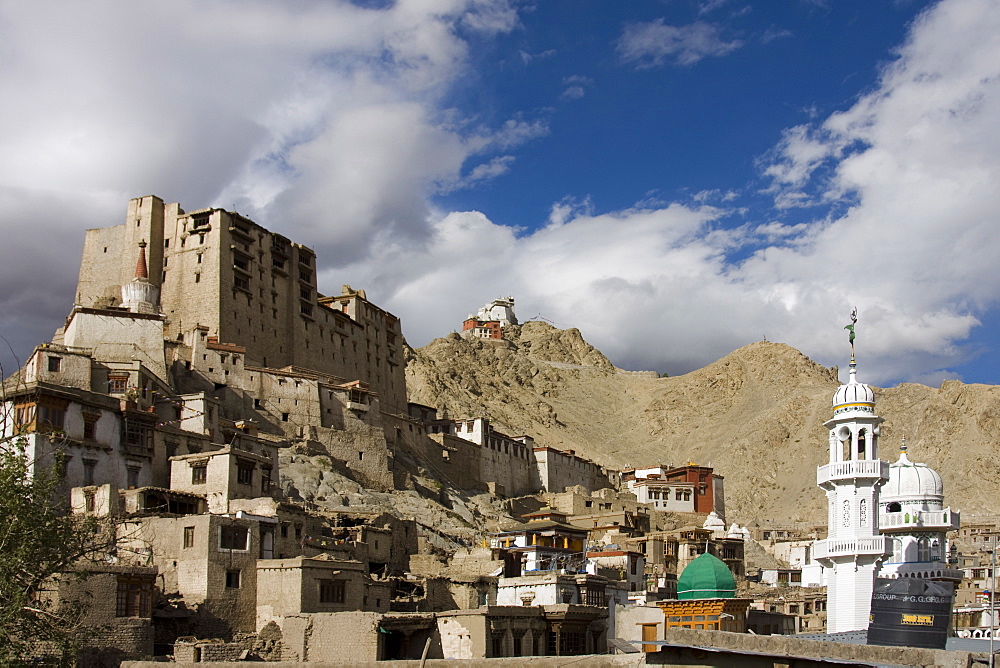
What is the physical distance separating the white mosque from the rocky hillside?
61790 millimetres

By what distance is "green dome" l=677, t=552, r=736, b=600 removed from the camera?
4134cm

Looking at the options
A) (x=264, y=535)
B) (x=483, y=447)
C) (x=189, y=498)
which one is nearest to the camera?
(x=264, y=535)

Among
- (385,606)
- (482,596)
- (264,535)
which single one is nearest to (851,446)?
(482,596)

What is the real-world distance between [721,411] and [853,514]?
11071 centimetres

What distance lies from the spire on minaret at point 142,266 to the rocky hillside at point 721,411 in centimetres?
5514

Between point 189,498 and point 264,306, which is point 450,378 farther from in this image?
point 189,498

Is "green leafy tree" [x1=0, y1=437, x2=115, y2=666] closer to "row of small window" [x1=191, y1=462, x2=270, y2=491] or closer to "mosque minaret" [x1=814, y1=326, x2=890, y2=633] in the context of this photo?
"row of small window" [x1=191, y1=462, x2=270, y2=491]

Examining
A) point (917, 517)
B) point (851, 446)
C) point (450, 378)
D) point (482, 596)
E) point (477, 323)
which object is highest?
point (477, 323)

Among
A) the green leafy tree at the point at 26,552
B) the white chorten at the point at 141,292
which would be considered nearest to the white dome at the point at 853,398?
the green leafy tree at the point at 26,552

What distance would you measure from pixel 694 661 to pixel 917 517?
36.6m

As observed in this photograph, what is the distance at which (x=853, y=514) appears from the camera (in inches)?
1784

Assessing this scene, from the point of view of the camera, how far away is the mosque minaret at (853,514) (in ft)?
145

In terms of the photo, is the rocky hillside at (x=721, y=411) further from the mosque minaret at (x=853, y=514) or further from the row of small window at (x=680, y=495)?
the mosque minaret at (x=853, y=514)

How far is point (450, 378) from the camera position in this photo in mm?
142375
